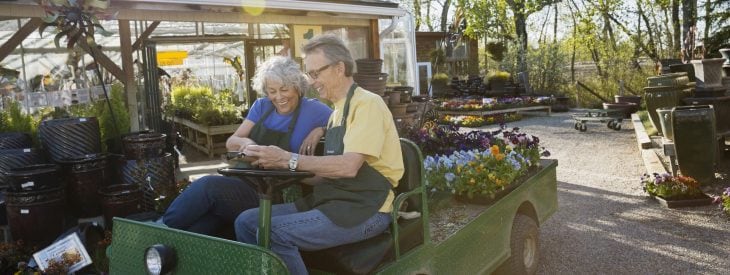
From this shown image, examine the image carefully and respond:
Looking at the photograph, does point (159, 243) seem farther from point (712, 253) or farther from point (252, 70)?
point (252, 70)

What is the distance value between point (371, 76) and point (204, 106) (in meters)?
4.85

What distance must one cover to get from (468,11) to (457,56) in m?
1.91

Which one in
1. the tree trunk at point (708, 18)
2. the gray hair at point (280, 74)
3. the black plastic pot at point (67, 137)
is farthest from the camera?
the tree trunk at point (708, 18)

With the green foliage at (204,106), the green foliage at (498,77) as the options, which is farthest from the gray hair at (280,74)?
the green foliage at (498,77)

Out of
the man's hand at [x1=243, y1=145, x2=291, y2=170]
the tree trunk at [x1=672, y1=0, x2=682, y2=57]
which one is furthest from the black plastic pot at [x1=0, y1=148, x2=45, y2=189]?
the tree trunk at [x1=672, y1=0, x2=682, y2=57]

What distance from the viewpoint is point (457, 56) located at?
26984 mm

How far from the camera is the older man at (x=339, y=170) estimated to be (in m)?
2.60

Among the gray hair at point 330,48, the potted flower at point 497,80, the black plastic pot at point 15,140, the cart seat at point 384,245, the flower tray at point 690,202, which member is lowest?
the flower tray at point 690,202

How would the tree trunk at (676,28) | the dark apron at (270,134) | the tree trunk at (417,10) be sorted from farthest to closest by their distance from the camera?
the tree trunk at (417,10) < the tree trunk at (676,28) < the dark apron at (270,134)

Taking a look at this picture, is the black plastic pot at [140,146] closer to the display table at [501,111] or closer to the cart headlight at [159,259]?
the cart headlight at [159,259]

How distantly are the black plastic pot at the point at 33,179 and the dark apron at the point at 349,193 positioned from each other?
2945mm

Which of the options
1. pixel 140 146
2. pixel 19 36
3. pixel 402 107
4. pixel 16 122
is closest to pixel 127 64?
pixel 19 36

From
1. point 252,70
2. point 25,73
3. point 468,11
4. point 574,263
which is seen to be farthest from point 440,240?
point 468,11

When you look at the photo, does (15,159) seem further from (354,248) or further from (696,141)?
(696,141)
